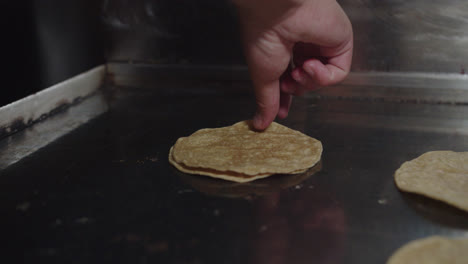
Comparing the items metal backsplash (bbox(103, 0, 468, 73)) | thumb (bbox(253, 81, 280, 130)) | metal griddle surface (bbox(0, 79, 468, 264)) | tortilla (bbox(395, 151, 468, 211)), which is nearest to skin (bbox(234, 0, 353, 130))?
thumb (bbox(253, 81, 280, 130))

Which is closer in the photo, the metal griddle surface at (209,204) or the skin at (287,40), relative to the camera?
the metal griddle surface at (209,204)

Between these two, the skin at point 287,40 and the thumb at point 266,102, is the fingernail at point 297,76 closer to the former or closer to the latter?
the skin at point 287,40

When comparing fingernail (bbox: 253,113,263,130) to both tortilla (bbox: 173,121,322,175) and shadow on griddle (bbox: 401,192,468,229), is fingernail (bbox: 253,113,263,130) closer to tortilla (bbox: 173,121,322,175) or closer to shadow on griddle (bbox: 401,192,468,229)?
tortilla (bbox: 173,121,322,175)

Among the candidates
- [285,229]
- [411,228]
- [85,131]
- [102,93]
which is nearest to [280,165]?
[285,229]

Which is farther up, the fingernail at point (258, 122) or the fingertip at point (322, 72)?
the fingertip at point (322, 72)

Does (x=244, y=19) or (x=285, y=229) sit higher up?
(x=244, y=19)

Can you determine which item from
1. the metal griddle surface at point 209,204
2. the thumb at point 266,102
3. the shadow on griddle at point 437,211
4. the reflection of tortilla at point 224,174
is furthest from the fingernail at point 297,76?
the shadow on griddle at point 437,211

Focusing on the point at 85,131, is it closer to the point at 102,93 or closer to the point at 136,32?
the point at 102,93

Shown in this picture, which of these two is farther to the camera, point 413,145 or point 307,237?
point 413,145
